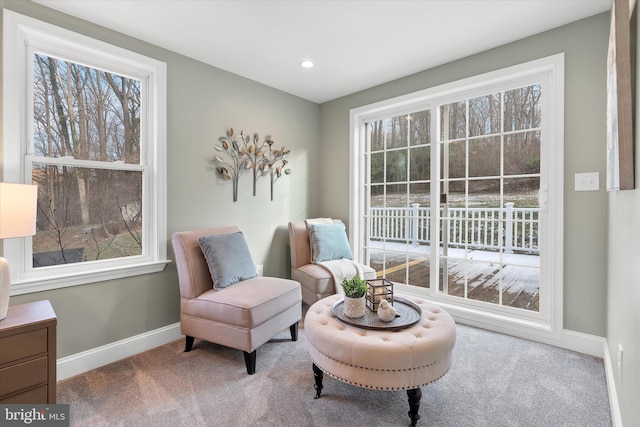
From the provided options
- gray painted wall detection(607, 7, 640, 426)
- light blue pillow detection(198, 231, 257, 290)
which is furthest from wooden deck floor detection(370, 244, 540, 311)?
light blue pillow detection(198, 231, 257, 290)

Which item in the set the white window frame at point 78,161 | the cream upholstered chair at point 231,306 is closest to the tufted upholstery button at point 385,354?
the cream upholstered chair at point 231,306

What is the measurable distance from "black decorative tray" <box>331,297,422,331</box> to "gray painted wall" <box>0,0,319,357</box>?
156 centimetres

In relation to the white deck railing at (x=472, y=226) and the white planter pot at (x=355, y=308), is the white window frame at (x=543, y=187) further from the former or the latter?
the white planter pot at (x=355, y=308)

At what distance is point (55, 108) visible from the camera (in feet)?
7.00

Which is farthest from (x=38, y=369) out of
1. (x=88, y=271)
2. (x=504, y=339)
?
A: (x=504, y=339)

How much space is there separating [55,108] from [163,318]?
5.79 ft

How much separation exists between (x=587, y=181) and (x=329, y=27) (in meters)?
2.23

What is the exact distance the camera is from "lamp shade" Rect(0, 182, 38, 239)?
57.9 inches

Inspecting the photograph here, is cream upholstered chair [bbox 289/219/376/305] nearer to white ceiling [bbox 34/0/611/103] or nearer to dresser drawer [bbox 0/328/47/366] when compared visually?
white ceiling [bbox 34/0/611/103]

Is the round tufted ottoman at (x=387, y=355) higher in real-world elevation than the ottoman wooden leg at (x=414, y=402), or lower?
higher

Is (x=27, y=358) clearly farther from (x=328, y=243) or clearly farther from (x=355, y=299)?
(x=328, y=243)

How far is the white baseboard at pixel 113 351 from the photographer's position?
208cm

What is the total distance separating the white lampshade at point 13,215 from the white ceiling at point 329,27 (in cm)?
135

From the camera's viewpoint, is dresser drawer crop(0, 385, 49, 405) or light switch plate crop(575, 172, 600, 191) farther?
light switch plate crop(575, 172, 600, 191)
